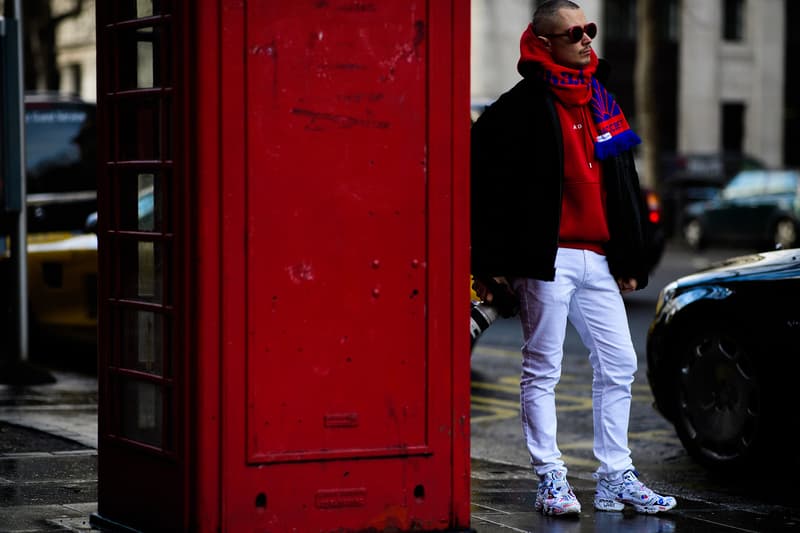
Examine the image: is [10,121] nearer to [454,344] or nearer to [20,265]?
[20,265]

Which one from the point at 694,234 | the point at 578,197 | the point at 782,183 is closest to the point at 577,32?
the point at 578,197

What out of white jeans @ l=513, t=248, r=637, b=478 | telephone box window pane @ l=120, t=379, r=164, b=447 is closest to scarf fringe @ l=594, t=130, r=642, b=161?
white jeans @ l=513, t=248, r=637, b=478

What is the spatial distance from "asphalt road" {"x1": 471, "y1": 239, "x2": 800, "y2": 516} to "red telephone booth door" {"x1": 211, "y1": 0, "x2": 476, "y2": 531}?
74.3 inches

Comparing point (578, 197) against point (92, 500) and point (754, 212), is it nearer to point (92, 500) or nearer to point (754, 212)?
point (92, 500)

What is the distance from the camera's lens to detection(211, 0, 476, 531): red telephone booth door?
459 centimetres

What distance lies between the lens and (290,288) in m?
4.66

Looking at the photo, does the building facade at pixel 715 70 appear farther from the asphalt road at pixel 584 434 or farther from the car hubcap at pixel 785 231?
the asphalt road at pixel 584 434

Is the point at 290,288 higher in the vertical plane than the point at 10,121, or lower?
lower

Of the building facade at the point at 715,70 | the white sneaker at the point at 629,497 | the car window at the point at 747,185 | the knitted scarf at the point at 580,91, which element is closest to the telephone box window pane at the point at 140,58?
the knitted scarf at the point at 580,91

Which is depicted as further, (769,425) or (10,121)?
(10,121)

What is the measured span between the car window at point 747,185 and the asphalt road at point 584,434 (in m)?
12.5

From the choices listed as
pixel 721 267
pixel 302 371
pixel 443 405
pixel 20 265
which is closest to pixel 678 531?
pixel 443 405

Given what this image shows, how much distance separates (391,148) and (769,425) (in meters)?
2.74

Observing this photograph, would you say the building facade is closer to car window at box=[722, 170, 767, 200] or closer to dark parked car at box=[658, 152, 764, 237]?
dark parked car at box=[658, 152, 764, 237]
